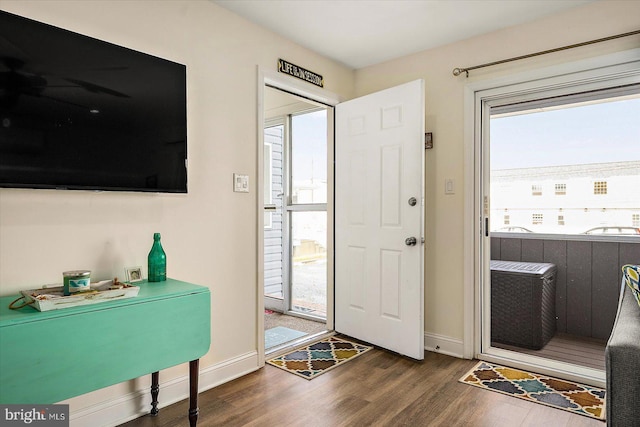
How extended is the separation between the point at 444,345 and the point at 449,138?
159 cm

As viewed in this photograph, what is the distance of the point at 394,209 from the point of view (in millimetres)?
3014

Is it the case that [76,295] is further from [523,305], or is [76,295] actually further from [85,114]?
[523,305]

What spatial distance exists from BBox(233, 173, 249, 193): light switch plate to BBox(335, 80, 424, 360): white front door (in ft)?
3.35

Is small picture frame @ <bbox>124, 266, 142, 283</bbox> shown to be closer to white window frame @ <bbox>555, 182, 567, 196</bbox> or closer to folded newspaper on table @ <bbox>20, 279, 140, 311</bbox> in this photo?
folded newspaper on table @ <bbox>20, 279, 140, 311</bbox>

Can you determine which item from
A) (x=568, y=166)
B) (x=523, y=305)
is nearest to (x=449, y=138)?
(x=568, y=166)

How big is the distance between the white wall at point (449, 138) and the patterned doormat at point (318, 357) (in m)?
0.64

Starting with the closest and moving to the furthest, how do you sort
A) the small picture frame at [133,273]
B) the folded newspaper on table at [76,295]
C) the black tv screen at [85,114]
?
1. the folded newspaper on table at [76,295]
2. the black tv screen at [85,114]
3. the small picture frame at [133,273]

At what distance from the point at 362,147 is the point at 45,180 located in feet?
7.19

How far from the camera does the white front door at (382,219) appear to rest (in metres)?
2.87

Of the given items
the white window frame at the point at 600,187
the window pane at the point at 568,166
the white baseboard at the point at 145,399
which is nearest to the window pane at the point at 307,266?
the white baseboard at the point at 145,399

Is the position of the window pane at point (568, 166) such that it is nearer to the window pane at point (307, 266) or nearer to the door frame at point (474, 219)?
the door frame at point (474, 219)

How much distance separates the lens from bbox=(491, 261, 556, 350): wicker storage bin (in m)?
3.01

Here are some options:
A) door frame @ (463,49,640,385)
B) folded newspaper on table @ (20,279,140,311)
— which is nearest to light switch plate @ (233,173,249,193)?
folded newspaper on table @ (20,279,140,311)

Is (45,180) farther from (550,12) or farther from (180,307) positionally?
(550,12)
